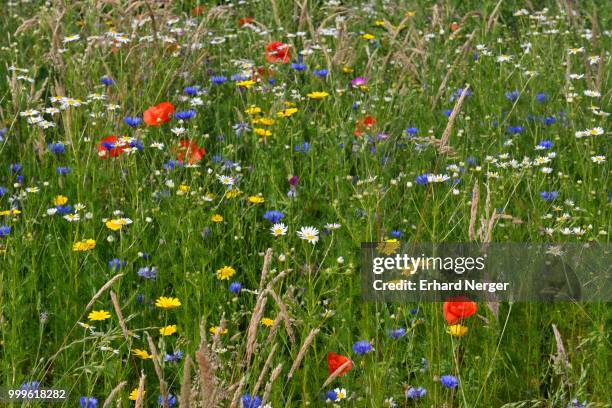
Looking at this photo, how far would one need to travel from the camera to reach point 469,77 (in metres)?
4.48

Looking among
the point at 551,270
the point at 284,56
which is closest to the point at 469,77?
the point at 284,56

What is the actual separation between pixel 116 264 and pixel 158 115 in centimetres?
104

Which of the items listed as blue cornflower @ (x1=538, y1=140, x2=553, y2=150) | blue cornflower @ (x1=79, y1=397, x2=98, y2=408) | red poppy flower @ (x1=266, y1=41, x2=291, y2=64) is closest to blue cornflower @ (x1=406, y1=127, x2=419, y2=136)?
blue cornflower @ (x1=538, y1=140, x2=553, y2=150)

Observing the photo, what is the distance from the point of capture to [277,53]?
14.3 ft

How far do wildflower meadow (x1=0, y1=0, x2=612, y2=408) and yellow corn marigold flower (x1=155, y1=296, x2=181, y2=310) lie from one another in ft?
0.04

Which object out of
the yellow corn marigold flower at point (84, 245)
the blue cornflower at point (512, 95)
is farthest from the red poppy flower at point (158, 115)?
the blue cornflower at point (512, 95)

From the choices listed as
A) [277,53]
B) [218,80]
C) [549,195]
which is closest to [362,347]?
[549,195]

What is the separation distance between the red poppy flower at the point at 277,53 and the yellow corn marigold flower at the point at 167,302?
178cm

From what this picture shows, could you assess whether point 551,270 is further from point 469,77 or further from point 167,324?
point 469,77

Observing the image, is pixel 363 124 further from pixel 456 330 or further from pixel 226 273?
pixel 456 330

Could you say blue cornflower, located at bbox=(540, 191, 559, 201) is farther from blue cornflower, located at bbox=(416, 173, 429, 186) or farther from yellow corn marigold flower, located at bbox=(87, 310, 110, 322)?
yellow corn marigold flower, located at bbox=(87, 310, 110, 322)

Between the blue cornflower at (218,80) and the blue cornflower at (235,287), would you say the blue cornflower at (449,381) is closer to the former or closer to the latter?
the blue cornflower at (235,287)

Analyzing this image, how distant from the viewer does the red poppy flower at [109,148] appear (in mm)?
3535

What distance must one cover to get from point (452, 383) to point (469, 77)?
228 cm
